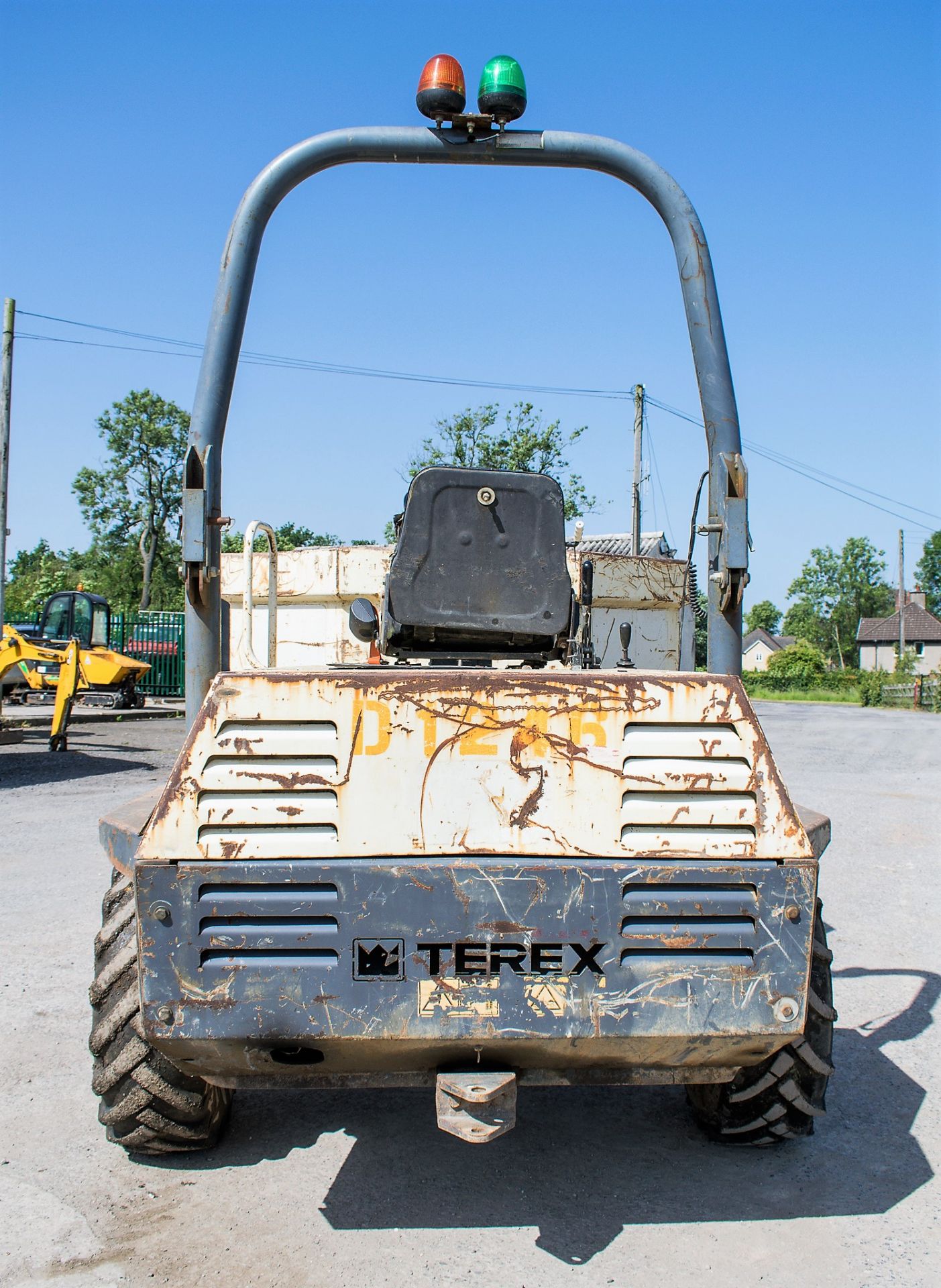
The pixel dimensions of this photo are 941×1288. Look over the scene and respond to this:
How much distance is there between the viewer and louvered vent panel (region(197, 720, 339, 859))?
114 inches

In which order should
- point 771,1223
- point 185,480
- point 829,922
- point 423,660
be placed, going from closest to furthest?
point 771,1223
point 185,480
point 423,660
point 829,922

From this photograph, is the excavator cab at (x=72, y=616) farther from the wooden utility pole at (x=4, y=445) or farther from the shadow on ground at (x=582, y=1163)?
the shadow on ground at (x=582, y=1163)

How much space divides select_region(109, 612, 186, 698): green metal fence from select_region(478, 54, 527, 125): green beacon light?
30.0 m

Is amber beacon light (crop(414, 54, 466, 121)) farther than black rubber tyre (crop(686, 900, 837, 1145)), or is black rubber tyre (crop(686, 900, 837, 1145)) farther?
amber beacon light (crop(414, 54, 466, 121))

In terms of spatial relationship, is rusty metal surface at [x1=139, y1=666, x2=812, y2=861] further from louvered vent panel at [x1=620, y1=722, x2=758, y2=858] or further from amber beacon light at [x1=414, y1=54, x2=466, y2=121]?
amber beacon light at [x1=414, y1=54, x2=466, y2=121]

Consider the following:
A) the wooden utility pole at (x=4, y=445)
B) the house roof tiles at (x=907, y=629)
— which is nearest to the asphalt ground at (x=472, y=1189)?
the wooden utility pole at (x=4, y=445)

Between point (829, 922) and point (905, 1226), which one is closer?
point (905, 1226)

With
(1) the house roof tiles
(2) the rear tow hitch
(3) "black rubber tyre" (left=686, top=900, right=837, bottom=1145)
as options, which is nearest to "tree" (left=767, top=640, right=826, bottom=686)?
(1) the house roof tiles

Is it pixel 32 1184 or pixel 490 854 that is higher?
pixel 490 854

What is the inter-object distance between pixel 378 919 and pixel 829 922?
4927 mm

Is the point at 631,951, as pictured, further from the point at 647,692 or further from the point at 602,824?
the point at 647,692

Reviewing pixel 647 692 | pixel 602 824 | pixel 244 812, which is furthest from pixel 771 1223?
pixel 244 812

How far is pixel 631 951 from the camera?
292 centimetres

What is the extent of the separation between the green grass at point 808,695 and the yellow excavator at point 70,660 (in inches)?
1175
